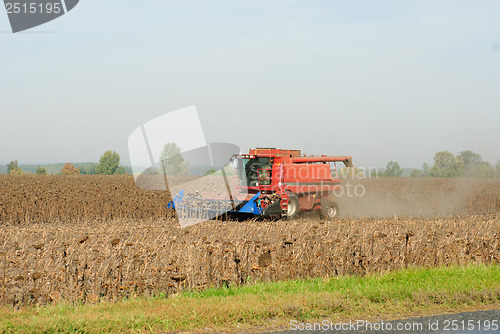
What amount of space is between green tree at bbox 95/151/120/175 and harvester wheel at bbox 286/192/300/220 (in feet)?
365

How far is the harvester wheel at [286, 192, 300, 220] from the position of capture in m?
15.9

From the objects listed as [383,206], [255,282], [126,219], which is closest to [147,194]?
[126,219]

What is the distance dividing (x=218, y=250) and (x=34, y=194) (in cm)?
1337

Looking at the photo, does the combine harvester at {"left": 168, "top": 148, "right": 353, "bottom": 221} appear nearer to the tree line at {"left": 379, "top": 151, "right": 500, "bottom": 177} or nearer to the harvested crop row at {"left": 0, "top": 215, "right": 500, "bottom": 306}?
the harvested crop row at {"left": 0, "top": 215, "right": 500, "bottom": 306}

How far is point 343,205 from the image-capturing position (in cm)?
2197

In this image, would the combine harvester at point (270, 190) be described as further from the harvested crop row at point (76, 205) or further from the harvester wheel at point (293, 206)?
the harvested crop row at point (76, 205)

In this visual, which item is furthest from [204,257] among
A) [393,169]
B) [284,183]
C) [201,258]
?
[393,169]

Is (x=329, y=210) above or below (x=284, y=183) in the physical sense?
below

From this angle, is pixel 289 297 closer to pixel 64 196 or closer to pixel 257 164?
pixel 257 164

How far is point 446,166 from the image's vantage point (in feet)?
249

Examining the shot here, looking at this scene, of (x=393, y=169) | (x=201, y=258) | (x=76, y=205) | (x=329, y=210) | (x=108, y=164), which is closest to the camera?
(x=201, y=258)

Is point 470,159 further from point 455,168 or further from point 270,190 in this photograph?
point 270,190

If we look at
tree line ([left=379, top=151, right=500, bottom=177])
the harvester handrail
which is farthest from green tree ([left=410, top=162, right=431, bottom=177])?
the harvester handrail

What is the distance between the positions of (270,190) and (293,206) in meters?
0.87
